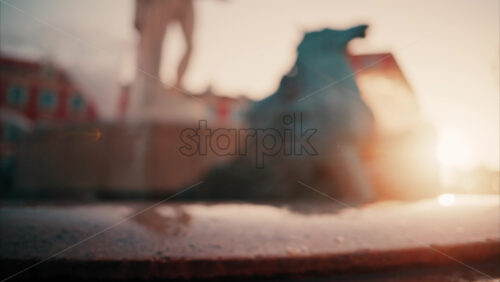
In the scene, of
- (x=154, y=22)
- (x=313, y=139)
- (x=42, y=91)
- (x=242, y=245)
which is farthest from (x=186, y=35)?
(x=242, y=245)

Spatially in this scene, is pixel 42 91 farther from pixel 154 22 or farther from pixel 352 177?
pixel 352 177

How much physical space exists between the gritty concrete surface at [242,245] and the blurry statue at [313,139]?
1130mm

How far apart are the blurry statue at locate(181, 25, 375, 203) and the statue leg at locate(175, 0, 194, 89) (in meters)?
1.25

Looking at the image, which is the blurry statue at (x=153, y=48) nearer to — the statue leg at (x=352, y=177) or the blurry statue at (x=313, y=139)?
the blurry statue at (x=313, y=139)

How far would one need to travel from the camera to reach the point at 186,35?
3.91 meters

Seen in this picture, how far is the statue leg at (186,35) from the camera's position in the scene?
3812 mm

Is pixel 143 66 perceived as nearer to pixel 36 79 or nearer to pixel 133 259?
pixel 36 79

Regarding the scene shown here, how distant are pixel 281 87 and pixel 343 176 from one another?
4.00ft

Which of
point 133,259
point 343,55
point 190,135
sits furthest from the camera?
point 190,135

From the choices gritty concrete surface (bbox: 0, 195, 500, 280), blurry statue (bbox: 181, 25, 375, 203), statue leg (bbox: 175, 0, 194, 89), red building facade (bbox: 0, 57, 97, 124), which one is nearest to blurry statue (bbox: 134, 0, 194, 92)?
statue leg (bbox: 175, 0, 194, 89)

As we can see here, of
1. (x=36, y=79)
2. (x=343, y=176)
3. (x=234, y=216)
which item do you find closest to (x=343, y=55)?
(x=343, y=176)

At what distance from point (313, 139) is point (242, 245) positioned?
2007 mm

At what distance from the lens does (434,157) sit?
11.0ft

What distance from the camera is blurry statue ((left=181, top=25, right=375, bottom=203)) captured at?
3.00 metres
